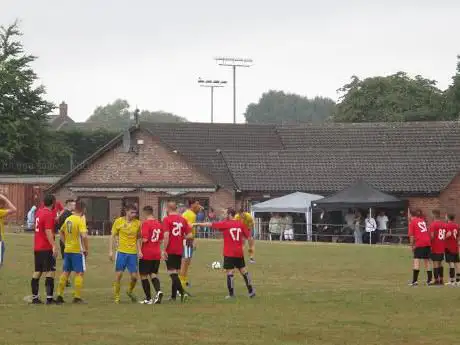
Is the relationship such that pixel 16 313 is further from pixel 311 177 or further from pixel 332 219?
pixel 311 177

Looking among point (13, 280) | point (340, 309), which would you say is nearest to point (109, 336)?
point (340, 309)

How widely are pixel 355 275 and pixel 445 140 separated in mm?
39536

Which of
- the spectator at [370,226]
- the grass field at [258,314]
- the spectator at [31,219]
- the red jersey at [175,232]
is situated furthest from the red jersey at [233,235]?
the spectator at [31,219]

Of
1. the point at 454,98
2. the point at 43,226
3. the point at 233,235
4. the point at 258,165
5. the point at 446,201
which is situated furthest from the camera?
the point at 454,98

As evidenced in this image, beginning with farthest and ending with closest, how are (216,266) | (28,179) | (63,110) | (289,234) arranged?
(63,110) < (28,179) < (289,234) < (216,266)

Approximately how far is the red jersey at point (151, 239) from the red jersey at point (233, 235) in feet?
5.38

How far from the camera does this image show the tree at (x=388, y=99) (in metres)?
106

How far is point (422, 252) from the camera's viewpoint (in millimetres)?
29969

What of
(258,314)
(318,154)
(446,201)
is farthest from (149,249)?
(318,154)

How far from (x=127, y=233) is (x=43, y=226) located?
5.24 feet

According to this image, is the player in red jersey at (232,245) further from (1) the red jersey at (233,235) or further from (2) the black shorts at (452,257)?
(2) the black shorts at (452,257)

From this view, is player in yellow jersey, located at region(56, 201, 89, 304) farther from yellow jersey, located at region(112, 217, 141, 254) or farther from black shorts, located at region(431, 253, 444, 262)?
black shorts, located at region(431, 253, 444, 262)

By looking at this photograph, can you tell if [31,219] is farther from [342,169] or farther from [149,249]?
[149,249]

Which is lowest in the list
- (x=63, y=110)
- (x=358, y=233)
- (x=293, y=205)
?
(x=358, y=233)
